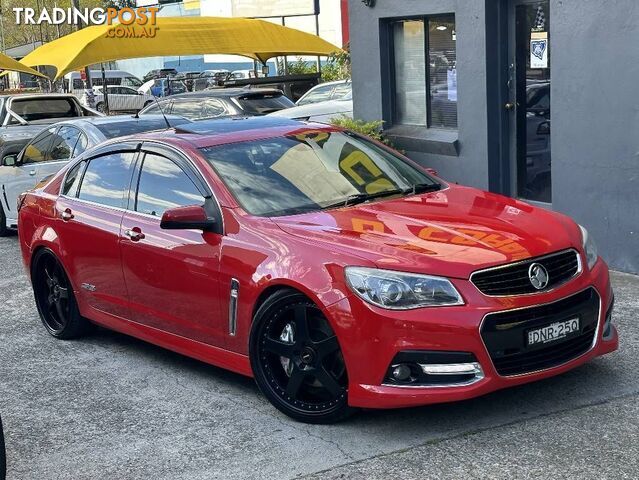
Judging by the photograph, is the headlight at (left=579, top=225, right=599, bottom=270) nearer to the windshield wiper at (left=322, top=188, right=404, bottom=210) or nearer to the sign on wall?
the windshield wiper at (left=322, top=188, right=404, bottom=210)

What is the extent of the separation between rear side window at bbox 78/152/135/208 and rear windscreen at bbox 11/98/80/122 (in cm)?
1105

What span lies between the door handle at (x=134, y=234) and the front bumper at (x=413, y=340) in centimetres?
183

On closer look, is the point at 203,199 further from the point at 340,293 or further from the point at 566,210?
the point at 566,210

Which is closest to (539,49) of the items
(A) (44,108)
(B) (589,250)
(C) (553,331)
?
(B) (589,250)

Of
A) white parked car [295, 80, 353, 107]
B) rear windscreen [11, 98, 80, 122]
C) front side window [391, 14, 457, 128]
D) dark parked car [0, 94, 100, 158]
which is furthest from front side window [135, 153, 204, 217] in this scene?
white parked car [295, 80, 353, 107]

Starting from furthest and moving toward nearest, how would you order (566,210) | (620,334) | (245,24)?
(245,24)
(566,210)
(620,334)

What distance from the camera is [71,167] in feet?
24.3

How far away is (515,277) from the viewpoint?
4.81 metres

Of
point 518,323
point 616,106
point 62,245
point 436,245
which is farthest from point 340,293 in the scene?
point 616,106

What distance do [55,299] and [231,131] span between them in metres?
2.05

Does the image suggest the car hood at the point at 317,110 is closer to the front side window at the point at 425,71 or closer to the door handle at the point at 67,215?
the front side window at the point at 425,71

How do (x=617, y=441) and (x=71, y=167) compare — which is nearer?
(x=617, y=441)

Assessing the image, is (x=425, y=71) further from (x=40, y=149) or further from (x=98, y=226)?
(x=98, y=226)

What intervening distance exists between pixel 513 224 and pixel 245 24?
1725 cm
